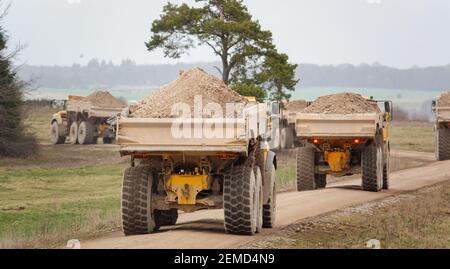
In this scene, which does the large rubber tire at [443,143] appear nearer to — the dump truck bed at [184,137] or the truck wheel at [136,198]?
the truck wheel at [136,198]

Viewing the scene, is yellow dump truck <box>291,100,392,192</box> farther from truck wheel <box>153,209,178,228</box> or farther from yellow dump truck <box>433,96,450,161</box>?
yellow dump truck <box>433,96,450,161</box>

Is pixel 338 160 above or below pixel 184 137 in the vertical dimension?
below

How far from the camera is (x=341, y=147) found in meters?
28.2

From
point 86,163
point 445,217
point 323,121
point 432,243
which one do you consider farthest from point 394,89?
point 432,243

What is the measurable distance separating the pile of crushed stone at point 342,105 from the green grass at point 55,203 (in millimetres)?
6179

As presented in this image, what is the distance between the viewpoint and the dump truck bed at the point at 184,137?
54.3 ft

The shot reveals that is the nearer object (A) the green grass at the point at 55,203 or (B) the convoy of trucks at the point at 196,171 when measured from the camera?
(B) the convoy of trucks at the point at 196,171

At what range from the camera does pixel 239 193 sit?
1703 cm

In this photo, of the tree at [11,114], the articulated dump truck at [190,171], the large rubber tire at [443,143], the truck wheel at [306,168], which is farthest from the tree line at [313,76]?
the articulated dump truck at [190,171]

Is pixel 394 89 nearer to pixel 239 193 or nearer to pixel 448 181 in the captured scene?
pixel 448 181

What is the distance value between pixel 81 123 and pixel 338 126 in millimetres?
35265

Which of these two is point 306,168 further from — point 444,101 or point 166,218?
point 444,101

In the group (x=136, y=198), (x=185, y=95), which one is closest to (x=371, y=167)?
(x=185, y=95)

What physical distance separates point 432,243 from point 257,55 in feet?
107
